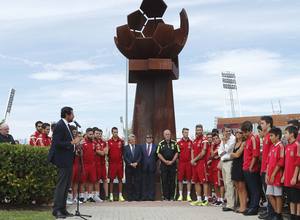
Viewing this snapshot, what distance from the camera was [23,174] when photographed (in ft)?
33.0

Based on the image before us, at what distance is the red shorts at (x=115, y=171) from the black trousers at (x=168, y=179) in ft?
3.67

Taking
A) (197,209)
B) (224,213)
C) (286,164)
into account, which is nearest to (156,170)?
(197,209)

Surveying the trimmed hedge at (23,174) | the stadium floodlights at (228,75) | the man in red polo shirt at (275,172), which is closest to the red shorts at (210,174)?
the man in red polo shirt at (275,172)

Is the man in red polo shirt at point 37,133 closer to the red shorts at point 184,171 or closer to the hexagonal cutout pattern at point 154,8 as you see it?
the red shorts at point 184,171

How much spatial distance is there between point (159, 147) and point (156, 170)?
82 cm

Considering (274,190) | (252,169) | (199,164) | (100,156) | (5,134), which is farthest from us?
(100,156)

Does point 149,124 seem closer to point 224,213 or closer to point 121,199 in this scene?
point 121,199

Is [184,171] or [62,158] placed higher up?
[184,171]

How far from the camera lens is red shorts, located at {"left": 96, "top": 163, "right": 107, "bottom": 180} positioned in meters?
13.2

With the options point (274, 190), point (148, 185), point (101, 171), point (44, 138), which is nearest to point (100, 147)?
point (101, 171)

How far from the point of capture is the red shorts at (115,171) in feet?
44.0

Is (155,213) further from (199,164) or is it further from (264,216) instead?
(199,164)

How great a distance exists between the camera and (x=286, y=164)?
8164 millimetres

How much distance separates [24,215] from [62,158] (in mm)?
1246
